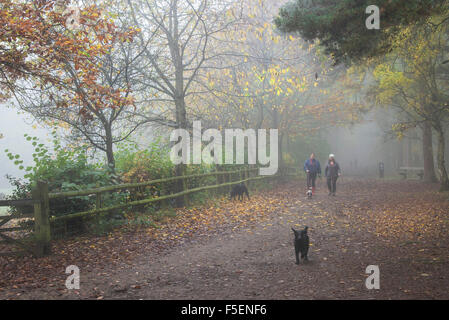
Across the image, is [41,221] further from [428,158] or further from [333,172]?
[428,158]

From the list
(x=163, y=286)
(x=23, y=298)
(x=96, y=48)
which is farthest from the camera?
(x=96, y=48)

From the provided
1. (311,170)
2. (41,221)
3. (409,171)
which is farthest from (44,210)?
(409,171)

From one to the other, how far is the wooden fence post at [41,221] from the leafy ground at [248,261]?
253 mm

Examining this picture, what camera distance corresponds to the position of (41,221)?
7047mm

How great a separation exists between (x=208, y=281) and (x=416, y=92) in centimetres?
1929

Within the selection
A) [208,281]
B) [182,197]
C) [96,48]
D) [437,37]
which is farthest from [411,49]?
[208,281]

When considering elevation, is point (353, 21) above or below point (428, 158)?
above

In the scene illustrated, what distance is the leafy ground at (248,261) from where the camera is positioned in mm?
5043

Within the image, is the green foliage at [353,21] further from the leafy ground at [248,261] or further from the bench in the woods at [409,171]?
the bench in the woods at [409,171]

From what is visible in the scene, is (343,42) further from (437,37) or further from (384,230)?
(437,37)

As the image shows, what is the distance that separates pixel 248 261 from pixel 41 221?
4172 mm

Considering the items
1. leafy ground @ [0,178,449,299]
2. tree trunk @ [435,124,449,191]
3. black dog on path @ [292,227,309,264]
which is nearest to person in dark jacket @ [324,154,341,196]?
tree trunk @ [435,124,449,191]

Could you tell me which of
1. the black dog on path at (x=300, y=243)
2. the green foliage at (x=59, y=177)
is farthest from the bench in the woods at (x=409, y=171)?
the green foliage at (x=59, y=177)

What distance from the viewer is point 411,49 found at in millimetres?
14172
